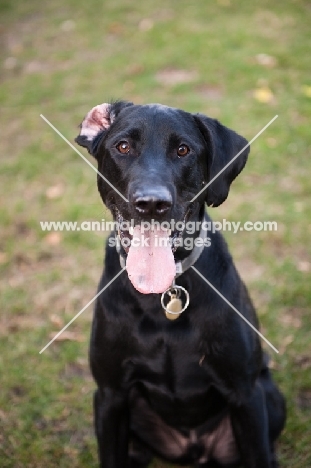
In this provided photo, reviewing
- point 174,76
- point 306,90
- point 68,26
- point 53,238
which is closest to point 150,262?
point 53,238

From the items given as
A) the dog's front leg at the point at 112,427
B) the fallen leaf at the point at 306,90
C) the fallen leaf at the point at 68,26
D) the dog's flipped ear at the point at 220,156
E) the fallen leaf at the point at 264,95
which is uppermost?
the dog's flipped ear at the point at 220,156

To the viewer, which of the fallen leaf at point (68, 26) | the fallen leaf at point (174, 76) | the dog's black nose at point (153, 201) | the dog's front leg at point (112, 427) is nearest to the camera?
the dog's black nose at point (153, 201)

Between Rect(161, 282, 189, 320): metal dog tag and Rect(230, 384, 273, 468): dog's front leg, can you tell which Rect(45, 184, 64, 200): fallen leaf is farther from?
Rect(230, 384, 273, 468): dog's front leg

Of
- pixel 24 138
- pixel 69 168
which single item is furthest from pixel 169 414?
pixel 24 138

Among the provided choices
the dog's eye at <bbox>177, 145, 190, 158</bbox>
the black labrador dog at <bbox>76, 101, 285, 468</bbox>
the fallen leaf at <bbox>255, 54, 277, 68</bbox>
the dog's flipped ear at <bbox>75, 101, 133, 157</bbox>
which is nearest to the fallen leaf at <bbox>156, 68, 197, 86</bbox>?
the fallen leaf at <bbox>255, 54, 277, 68</bbox>

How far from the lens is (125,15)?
9.56m

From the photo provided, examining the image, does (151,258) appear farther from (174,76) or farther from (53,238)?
(174,76)

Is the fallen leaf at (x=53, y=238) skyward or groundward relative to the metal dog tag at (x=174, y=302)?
groundward

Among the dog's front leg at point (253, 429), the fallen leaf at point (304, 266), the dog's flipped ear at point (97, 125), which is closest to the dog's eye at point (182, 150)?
the dog's flipped ear at point (97, 125)

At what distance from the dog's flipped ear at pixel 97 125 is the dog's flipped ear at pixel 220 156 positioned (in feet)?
1.63

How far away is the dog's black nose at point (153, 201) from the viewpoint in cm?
232

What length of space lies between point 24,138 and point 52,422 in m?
4.01

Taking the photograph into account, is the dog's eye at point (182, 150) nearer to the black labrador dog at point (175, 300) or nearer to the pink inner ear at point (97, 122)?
the black labrador dog at point (175, 300)

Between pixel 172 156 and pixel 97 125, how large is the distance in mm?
538
